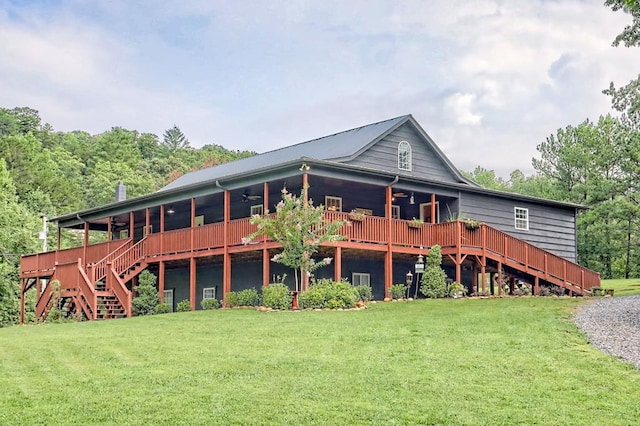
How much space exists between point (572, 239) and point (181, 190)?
16.2 meters

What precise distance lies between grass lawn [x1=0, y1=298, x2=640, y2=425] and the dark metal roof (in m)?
10.1

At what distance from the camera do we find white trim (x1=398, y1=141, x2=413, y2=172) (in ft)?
86.1

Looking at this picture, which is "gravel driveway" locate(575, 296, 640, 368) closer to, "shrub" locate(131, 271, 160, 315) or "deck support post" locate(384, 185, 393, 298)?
"deck support post" locate(384, 185, 393, 298)

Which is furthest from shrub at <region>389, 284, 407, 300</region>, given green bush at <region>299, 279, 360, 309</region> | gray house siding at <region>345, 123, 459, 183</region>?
gray house siding at <region>345, 123, 459, 183</region>

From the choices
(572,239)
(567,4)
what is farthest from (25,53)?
A: (572,239)

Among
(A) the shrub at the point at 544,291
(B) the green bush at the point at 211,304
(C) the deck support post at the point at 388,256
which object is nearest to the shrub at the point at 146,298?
(B) the green bush at the point at 211,304

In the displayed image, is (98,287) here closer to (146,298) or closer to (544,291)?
(146,298)

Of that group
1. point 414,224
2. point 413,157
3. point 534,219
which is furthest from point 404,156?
point 534,219

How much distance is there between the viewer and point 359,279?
24.8m

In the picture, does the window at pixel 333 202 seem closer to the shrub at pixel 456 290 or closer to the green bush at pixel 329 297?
the shrub at pixel 456 290

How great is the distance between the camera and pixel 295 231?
778 inches

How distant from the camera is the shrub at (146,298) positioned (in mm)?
25422

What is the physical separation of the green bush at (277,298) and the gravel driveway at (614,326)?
7.49m

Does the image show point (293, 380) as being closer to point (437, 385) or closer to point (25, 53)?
point (437, 385)
